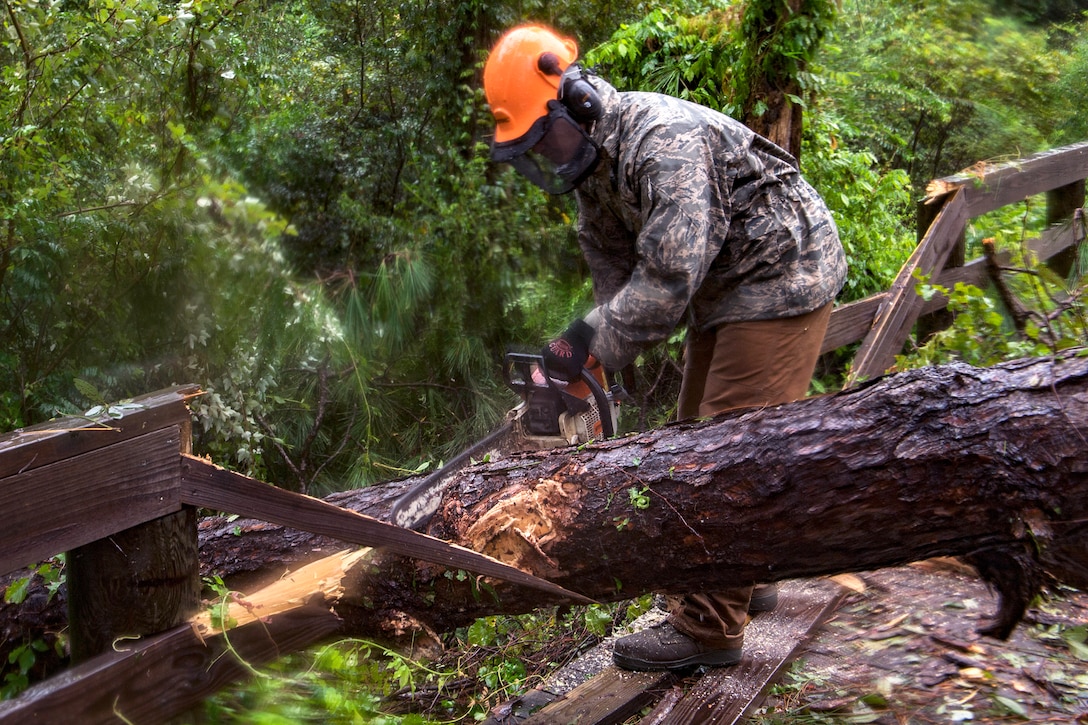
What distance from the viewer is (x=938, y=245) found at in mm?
4508

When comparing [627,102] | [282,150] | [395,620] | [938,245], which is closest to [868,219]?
[938,245]

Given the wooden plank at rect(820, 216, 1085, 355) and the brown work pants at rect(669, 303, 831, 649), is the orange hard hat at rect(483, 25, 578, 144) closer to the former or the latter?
the brown work pants at rect(669, 303, 831, 649)

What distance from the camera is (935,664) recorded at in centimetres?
280

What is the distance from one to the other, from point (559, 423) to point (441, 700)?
1108mm

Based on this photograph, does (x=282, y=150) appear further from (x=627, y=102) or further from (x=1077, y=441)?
(x=1077, y=441)

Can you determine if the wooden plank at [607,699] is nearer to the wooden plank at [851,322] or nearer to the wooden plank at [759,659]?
the wooden plank at [759,659]

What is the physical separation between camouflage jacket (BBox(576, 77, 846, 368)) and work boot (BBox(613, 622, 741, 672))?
1.03 metres

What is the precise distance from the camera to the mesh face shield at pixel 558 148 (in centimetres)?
270

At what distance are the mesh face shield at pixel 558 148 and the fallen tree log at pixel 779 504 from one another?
37.2 inches

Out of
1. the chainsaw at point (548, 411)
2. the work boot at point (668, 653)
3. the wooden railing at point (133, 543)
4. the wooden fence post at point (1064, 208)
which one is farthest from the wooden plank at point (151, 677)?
the wooden fence post at point (1064, 208)

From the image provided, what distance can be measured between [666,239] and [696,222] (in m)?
0.11

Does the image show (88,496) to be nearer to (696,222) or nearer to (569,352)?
(569,352)

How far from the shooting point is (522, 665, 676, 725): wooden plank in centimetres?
263

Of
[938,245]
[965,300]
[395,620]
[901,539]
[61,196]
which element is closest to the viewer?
[901,539]
